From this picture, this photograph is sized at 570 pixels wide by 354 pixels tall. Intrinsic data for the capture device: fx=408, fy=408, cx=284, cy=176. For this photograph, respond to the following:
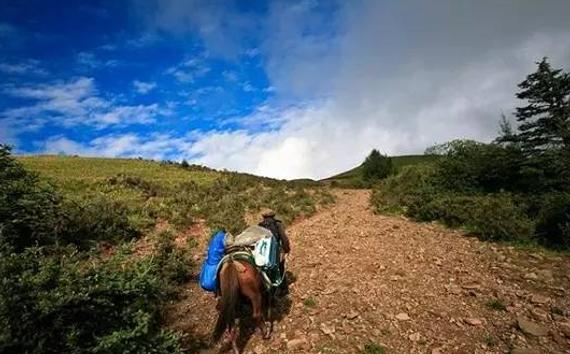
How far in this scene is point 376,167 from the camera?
1665 inches

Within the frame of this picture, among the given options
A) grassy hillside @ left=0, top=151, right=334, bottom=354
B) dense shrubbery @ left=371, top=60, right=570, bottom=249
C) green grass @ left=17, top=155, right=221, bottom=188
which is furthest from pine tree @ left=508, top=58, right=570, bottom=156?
green grass @ left=17, top=155, right=221, bottom=188

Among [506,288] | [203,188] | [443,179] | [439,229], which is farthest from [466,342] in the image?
[203,188]

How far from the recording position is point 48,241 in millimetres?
12867

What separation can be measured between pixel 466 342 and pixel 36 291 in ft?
23.0

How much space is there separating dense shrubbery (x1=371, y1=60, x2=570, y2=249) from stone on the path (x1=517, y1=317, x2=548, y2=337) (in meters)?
5.76

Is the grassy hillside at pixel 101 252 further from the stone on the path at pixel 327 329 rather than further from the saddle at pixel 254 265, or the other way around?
the stone on the path at pixel 327 329

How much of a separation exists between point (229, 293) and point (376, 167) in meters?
36.7

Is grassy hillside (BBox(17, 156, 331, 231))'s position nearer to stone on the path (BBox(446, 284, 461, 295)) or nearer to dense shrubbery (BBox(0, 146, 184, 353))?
stone on the path (BBox(446, 284, 461, 295))

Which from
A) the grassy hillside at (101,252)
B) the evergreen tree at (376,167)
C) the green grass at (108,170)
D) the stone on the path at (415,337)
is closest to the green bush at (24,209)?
the grassy hillside at (101,252)

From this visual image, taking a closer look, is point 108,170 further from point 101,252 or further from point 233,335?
point 233,335

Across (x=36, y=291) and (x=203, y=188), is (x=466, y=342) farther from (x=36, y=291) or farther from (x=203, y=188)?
(x=203, y=188)

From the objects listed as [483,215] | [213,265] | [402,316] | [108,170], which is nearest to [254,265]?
[213,265]

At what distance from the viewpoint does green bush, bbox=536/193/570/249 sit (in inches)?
476

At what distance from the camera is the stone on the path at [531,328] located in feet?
24.1
